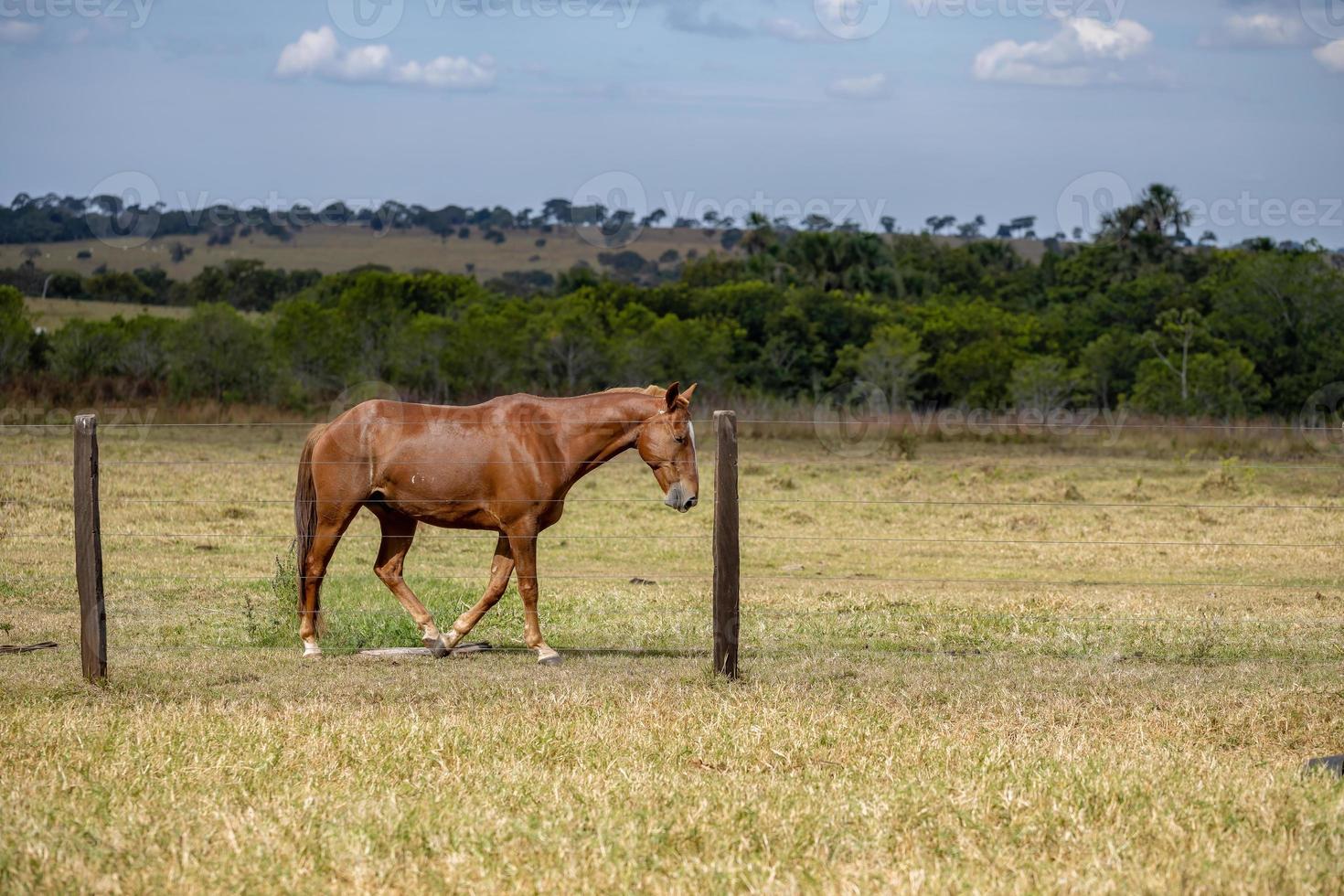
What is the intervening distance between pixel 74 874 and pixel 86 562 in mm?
4036

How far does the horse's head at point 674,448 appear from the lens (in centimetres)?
1027

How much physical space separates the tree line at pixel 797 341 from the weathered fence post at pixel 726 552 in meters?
36.2

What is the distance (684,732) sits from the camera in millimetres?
7832

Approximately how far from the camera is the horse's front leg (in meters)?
10.3

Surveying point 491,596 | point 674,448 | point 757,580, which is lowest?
point 757,580

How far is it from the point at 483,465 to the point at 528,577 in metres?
0.87

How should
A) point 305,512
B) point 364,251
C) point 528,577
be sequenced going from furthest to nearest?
point 364,251
point 305,512
point 528,577

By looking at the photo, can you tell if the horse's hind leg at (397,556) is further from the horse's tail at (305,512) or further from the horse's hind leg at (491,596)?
the horse's tail at (305,512)

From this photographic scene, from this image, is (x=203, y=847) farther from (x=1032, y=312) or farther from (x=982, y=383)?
(x=1032, y=312)

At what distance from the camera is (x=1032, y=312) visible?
231ft

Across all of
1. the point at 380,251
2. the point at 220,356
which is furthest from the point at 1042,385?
the point at 380,251

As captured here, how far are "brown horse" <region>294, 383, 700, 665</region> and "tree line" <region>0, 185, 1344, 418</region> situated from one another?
34.1 meters

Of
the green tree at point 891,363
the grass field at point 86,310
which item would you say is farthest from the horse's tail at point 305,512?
the grass field at point 86,310

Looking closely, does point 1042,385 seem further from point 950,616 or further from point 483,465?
point 483,465
